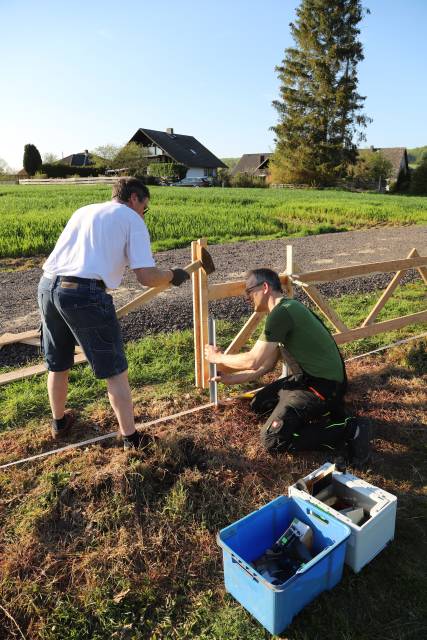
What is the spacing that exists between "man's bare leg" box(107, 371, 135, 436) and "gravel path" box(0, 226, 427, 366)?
251cm

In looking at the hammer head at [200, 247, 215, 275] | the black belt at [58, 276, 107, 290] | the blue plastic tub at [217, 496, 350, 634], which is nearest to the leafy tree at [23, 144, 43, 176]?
the hammer head at [200, 247, 215, 275]

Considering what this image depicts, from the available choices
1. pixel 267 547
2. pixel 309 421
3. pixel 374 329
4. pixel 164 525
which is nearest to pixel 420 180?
pixel 374 329

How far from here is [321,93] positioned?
46.0m

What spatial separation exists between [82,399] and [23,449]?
86 cm

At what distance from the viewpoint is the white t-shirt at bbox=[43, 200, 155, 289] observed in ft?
9.35

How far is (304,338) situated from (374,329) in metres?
2.39

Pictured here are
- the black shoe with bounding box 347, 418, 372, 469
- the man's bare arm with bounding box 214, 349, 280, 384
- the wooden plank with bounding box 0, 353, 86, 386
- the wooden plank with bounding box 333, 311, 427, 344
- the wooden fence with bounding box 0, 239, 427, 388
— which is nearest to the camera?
the black shoe with bounding box 347, 418, 372, 469

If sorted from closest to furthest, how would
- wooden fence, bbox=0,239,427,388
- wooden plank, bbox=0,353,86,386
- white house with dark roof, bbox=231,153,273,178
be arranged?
wooden fence, bbox=0,239,427,388
wooden plank, bbox=0,353,86,386
white house with dark roof, bbox=231,153,273,178

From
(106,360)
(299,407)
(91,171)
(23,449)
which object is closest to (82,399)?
(23,449)

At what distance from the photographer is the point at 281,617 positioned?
206 centimetres

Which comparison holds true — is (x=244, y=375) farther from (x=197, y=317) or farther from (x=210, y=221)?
(x=210, y=221)

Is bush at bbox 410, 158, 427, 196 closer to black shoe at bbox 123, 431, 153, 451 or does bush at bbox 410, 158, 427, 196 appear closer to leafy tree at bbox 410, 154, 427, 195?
leafy tree at bbox 410, 154, 427, 195

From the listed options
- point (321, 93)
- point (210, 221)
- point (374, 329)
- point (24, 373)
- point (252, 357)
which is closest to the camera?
point (252, 357)

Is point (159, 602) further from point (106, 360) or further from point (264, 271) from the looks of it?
point (264, 271)
